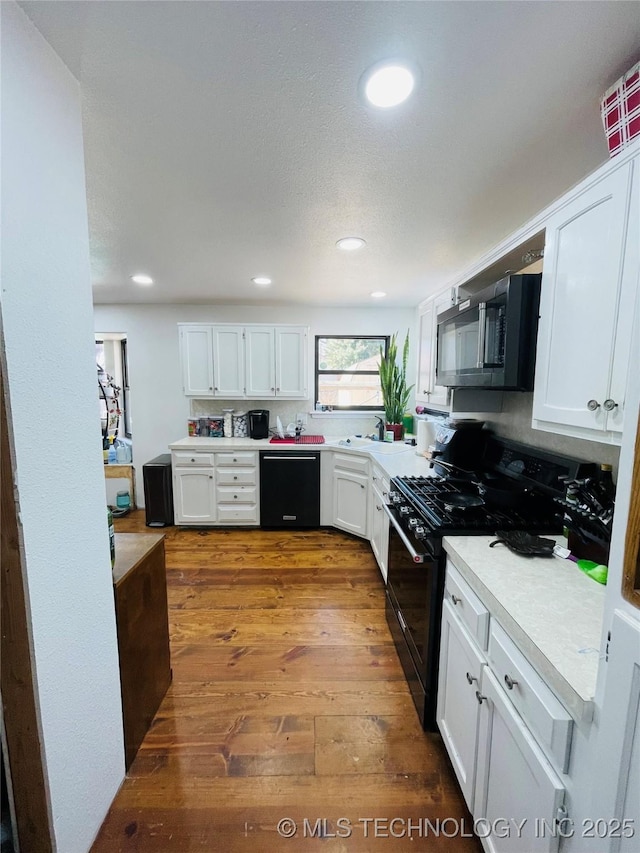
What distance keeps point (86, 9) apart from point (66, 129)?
0.27 metres

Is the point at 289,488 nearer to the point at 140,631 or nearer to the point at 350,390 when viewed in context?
the point at 350,390

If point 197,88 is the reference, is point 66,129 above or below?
below

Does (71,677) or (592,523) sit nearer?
(71,677)

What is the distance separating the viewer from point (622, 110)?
95 centimetres

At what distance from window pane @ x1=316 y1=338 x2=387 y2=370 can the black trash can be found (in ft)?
6.82

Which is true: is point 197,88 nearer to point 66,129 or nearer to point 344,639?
point 66,129

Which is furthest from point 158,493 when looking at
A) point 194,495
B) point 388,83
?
point 388,83

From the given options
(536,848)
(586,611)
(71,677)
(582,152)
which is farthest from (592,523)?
(71,677)

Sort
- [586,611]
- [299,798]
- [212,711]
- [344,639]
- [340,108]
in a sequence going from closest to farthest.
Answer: [586,611] < [340,108] < [299,798] < [212,711] < [344,639]

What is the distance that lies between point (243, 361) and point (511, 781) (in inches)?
132

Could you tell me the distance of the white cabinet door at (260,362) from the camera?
345cm

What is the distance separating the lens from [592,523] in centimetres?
112

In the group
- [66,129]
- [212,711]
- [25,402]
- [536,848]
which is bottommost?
[212,711]

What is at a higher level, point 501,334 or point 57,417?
point 501,334
